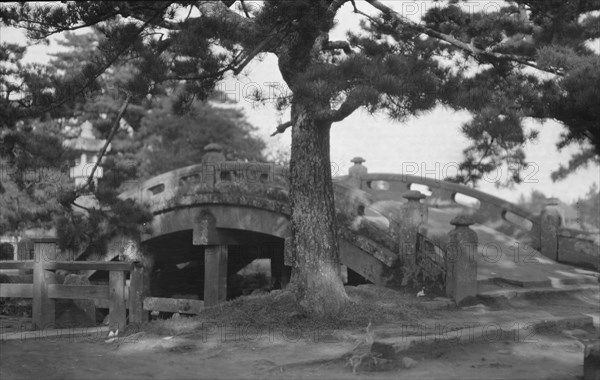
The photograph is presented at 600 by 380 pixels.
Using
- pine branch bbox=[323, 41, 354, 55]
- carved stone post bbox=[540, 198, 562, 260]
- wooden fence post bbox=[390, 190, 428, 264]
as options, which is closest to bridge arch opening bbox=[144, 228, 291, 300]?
wooden fence post bbox=[390, 190, 428, 264]

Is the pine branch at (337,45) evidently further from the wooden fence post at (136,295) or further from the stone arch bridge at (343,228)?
the wooden fence post at (136,295)

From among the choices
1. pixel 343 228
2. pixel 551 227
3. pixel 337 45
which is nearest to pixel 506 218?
pixel 551 227

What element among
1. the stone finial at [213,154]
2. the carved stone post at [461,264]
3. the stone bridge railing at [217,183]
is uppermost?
the stone finial at [213,154]

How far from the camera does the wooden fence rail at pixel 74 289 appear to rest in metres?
9.49

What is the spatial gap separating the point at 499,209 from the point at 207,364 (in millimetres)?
11426

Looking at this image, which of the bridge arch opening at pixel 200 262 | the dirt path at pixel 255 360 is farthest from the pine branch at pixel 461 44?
the bridge arch opening at pixel 200 262

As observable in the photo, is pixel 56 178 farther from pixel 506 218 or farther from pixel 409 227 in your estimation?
pixel 506 218

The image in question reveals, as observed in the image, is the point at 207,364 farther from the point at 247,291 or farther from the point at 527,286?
the point at 247,291

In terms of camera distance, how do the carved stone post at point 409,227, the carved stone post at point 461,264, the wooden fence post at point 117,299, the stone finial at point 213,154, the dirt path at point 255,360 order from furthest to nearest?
the stone finial at point 213,154, the carved stone post at point 409,227, the carved stone post at point 461,264, the wooden fence post at point 117,299, the dirt path at point 255,360

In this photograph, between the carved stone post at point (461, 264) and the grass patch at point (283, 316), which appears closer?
the grass patch at point (283, 316)

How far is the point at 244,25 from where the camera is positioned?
890cm

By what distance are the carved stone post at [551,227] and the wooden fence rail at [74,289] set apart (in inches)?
392

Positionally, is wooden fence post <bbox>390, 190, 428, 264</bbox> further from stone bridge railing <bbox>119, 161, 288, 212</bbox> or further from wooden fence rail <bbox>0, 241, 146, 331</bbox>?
wooden fence rail <bbox>0, 241, 146, 331</bbox>

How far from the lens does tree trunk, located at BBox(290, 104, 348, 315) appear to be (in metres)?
9.46
